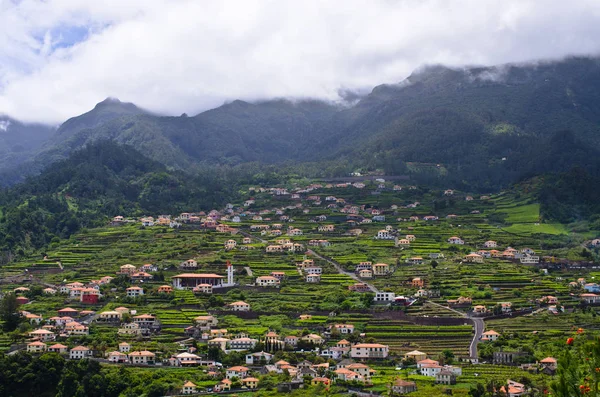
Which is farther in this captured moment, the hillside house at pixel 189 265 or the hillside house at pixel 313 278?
the hillside house at pixel 189 265

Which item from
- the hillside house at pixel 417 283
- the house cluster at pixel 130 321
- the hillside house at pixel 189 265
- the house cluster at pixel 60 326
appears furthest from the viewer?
the hillside house at pixel 189 265

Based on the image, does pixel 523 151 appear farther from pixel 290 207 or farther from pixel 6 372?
pixel 6 372

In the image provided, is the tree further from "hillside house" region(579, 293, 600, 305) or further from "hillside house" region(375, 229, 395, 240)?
"hillside house" region(375, 229, 395, 240)

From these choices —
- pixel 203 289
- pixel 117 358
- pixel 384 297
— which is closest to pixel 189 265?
pixel 203 289

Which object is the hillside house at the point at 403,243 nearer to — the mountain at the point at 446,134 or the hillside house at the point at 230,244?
the hillside house at the point at 230,244

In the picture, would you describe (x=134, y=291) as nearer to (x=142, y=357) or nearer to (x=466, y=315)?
(x=142, y=357)

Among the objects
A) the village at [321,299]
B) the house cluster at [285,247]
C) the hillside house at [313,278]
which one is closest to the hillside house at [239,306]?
the village at [321,299]

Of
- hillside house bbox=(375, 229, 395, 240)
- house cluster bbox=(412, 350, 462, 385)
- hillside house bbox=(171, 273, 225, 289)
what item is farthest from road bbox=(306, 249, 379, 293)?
house cluster bbox=(412, 350, 462, 385)
